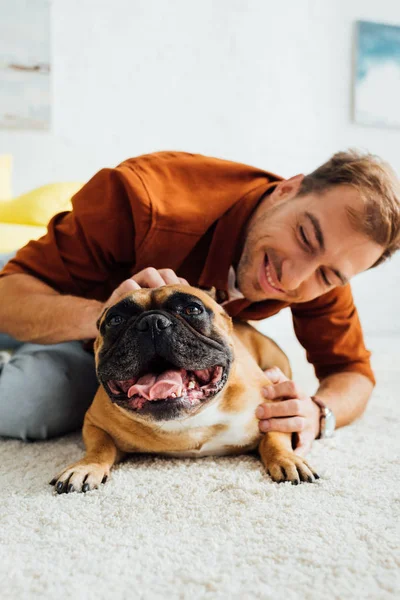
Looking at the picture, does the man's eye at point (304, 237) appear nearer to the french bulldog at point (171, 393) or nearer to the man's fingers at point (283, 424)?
the french bulldog at point (171, 393)

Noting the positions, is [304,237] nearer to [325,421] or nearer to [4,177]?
[325,421]

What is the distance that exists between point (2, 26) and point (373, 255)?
2.49 m

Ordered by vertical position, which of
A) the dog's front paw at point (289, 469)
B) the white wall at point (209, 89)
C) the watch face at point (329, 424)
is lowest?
the watch face at point (329, 424)

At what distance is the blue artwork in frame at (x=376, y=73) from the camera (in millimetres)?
3541

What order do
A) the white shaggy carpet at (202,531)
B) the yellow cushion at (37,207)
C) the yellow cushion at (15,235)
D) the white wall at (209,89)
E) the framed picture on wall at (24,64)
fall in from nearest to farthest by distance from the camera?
1. the white shaggy carpet at (202,531)
2. the yellow cushion at (15,235)
3. the yellow cushion at (37,207)
4. the framed picture on wall at (24,64)
5. the white wall at (209,89)

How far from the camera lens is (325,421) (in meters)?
1.17

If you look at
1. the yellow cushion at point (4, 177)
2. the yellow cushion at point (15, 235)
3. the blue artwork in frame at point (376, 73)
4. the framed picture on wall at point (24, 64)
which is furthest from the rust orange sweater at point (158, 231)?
the blue artwork in frame at point (376, 73)

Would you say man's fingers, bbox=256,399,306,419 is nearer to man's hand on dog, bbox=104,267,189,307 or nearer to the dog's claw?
the dog's claw

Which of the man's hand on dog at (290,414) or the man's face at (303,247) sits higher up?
the man's face at (303,247)

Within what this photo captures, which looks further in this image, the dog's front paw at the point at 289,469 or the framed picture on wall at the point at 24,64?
the framed picture on wall at the point at 24,64

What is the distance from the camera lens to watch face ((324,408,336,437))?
118 cm

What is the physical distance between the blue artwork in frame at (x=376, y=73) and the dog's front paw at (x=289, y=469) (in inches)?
122

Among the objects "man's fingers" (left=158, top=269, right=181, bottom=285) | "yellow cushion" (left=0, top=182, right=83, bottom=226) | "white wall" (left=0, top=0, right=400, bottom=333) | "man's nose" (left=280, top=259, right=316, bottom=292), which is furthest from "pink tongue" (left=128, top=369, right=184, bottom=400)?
"white wall" (left=0, top=0, right=400, bottom=333)

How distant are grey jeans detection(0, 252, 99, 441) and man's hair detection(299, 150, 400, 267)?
0.64 m
